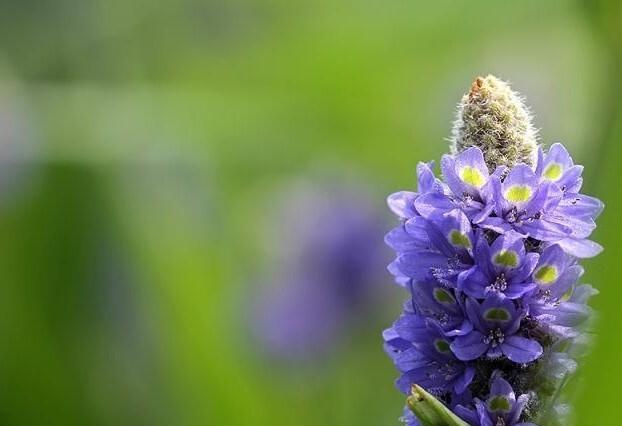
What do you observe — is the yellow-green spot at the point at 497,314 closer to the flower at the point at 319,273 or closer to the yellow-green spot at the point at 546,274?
the yellow-green spot at the point at 546,274

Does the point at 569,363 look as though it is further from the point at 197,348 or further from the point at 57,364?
the point at 57,364

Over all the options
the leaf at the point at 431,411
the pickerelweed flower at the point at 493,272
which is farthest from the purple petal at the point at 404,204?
the leaf at the point at 431,411

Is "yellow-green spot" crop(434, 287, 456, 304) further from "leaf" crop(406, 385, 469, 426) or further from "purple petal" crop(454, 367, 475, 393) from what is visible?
"leaf" crop(406, 385, 469, 426)

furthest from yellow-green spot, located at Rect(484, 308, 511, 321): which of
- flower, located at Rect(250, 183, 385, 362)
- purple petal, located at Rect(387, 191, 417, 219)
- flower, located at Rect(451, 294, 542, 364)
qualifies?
flower, located at Rect(250, 183, 385, 362)

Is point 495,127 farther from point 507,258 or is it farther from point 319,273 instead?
point 319,273

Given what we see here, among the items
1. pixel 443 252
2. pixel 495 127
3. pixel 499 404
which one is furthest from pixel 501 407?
pixel 495 127

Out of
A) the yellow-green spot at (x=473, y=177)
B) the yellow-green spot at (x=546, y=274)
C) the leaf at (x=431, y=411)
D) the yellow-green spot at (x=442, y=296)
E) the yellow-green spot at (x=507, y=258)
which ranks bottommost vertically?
the leaf at (x=431, y=411)
